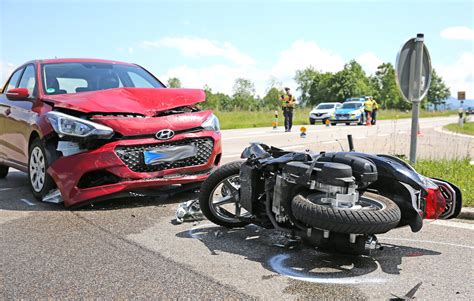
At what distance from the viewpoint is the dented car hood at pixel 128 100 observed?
5.36 m

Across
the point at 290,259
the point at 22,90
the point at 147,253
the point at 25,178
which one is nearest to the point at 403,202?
the point at 290,259

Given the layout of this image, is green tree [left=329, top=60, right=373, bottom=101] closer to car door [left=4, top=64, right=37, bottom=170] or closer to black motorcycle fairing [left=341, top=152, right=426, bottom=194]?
car door [left=4, top=64, right=37, bottom=170]

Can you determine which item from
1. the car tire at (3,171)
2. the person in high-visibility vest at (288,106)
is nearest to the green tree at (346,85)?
the person in high-visibility vest at (288,106)

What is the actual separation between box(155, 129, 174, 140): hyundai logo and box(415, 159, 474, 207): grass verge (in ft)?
11.0

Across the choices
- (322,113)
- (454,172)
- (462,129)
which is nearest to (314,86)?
(322,113)

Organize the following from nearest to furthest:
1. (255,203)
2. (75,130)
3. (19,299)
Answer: (19,299), (255,203), (75,130)

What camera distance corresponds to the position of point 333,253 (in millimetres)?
3662

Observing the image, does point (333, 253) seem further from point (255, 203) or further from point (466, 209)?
point (466, 209)

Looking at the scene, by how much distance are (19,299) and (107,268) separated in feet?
2.15

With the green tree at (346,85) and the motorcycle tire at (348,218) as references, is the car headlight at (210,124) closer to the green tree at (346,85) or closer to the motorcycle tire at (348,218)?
the motorcycle tire at (348,218)

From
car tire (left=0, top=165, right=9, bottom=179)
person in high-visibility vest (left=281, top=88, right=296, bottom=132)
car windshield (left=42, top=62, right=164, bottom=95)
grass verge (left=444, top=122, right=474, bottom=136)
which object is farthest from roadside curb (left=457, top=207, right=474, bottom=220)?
grass verge (left=444, top=122, right=474, bottom=136)

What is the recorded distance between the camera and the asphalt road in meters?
3.13

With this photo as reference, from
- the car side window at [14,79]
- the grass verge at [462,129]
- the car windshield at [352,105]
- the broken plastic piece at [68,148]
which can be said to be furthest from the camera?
the car windshield at [352,105]

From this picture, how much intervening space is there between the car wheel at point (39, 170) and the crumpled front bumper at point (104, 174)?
22 cm
